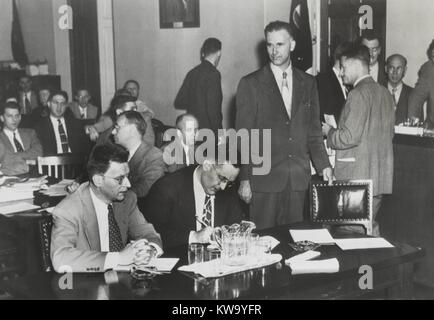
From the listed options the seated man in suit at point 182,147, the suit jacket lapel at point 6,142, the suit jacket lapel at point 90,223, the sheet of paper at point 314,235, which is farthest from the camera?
the suit jacket lapel at point 6,142

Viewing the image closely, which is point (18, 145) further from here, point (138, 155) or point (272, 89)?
point (272, 89)

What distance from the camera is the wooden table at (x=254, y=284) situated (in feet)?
7.11

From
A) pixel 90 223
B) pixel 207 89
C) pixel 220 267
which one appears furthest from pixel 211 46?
pixel 220 267

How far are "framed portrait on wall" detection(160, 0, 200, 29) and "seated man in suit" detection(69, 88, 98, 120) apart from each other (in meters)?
1.34

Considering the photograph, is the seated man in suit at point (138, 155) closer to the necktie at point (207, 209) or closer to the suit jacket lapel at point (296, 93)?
the necktie at point (207, 209)

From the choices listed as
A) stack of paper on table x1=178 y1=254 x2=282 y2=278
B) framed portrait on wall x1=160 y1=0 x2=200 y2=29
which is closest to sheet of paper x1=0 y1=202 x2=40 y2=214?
stack of paper on table x1=178 y1=254 x2=282 y2=278

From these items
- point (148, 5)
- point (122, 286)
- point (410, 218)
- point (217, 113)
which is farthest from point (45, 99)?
point (122, 286)

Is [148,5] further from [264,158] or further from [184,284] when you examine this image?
[184,284]

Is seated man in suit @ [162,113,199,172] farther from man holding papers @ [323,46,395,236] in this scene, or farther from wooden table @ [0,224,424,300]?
wooden table @ [0,224,424,300]

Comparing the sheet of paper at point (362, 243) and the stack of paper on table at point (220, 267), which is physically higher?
the stack of paper on table at point (220, 267)

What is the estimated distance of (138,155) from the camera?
163 inches

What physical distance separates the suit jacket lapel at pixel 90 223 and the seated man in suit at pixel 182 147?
2.04 meters

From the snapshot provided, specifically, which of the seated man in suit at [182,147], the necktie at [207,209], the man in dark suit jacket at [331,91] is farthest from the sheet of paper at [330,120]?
the necktie at [207,209]

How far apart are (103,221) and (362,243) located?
4.07ft
